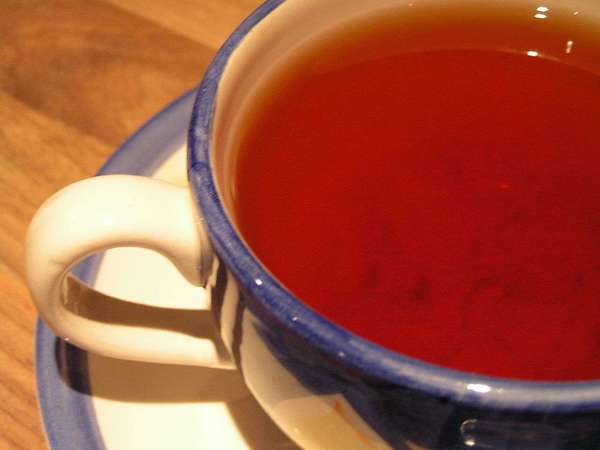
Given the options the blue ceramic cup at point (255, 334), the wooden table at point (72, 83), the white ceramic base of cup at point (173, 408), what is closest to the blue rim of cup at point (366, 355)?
the blue ceramic cup at point (255, 334)

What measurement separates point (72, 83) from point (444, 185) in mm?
596

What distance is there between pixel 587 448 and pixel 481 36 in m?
0.57

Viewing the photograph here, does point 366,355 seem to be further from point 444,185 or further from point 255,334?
point 444,185

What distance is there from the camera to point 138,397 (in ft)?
2.38

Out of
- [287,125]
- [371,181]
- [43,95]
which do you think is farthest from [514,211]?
[43,95]

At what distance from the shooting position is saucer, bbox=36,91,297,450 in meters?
0.69

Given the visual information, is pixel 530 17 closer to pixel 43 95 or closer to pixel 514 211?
pixel 514 211

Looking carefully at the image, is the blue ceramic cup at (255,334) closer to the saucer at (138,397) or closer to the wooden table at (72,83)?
the saucer at (138,397)

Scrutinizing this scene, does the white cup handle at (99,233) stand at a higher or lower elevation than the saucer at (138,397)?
higher

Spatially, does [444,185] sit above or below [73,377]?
above

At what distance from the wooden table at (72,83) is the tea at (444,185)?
32 cm

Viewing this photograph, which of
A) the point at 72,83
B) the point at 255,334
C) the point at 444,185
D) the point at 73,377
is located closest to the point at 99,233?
the point at 255,334

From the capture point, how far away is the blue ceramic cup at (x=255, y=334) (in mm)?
450

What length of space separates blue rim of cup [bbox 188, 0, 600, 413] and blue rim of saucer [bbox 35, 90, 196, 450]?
0.91 feet
